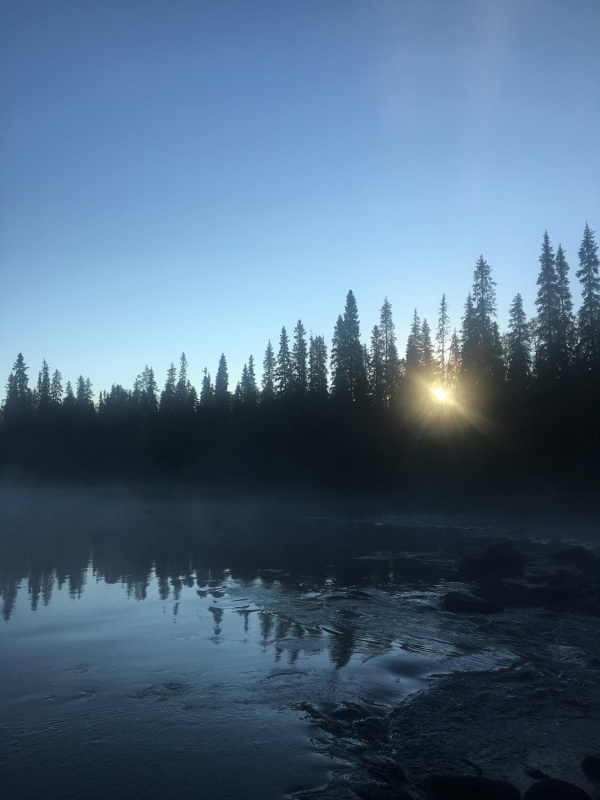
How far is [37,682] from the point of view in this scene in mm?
12797

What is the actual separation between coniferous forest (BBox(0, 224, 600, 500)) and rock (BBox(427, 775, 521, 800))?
46233mm

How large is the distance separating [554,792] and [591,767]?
1209 mm

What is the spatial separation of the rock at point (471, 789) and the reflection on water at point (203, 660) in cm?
159

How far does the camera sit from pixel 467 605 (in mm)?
19406

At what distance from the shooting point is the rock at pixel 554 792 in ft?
25.3

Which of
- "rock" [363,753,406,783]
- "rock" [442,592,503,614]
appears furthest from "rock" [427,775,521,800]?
"rock" [442,592,503,614]

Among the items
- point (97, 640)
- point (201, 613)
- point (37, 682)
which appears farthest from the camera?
point (201, 613)

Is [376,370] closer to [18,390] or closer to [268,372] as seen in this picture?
[268,372]

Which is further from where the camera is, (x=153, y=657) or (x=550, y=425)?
(x=550, y=425)

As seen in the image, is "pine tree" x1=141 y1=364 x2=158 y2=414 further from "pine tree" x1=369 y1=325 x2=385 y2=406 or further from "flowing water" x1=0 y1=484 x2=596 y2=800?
"flowing water" x1=0 y1=484 x2=596 y2=800

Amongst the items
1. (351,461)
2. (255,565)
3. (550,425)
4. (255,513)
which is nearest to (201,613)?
(255,565)

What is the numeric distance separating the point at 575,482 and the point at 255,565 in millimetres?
32854

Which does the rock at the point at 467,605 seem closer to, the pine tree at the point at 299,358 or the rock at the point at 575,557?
the rock at the point at 575,557

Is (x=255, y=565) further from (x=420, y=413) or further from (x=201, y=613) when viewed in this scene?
(x=420, y=413)
